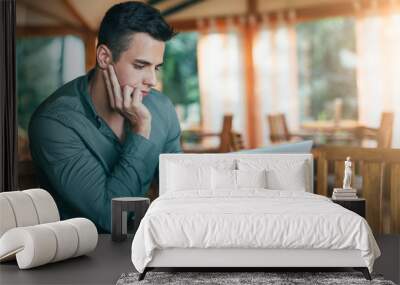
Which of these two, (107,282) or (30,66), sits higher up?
(30,66)

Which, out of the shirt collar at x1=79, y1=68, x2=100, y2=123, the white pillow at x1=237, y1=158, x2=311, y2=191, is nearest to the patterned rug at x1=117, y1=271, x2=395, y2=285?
the white pillow at x1=237, y1=158, x2=311, y2=191

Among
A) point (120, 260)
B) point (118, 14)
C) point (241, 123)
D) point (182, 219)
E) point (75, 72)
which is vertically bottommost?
point (120, 260)

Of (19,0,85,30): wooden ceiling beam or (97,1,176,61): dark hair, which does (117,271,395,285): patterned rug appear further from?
(19,0,85,30): wooden ceiling beam

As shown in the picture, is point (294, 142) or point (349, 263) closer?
point (349, 263)

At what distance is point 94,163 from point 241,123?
58.6 inches

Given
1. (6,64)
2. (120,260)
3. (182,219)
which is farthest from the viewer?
(6,64)

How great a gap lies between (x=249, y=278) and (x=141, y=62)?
302cm

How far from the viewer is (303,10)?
7258mm

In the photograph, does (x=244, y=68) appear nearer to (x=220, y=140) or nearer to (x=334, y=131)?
(x=220, y=140)

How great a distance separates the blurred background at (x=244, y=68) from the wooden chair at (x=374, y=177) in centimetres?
11

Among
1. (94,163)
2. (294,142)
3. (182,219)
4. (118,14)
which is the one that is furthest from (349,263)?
(118,14)

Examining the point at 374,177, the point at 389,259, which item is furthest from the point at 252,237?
the point at 374,177

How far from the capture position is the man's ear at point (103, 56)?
24.0 ft

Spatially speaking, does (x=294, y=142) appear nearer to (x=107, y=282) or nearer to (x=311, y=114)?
(x=311, y=114)
